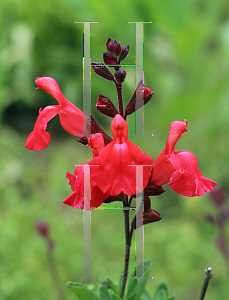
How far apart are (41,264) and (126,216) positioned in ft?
3.06

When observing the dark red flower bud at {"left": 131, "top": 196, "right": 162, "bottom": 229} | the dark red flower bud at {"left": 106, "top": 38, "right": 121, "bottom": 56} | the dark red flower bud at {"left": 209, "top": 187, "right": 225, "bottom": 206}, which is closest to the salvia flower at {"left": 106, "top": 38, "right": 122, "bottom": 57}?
the dark red flower bud at {"left": 106, "top": 38, "right": 121, "bottom": 56}

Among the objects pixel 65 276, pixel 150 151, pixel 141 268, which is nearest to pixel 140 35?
pixel 141 268

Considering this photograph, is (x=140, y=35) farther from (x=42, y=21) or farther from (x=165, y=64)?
(x=42, y=21)

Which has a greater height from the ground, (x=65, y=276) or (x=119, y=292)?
(x=119, y=292)

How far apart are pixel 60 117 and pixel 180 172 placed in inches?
8.6

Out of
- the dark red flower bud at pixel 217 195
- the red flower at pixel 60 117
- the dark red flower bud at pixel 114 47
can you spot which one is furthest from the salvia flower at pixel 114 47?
the dark red flower bud at pixel 217 195

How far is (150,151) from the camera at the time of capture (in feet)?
6.63

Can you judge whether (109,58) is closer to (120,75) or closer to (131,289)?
(120,75)

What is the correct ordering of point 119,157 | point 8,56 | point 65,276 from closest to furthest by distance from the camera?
point 119,157 → point 65,276 → point 8,56

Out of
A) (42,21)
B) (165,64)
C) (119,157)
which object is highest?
(42,21)

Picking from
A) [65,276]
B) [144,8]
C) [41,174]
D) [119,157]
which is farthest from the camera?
[41,174]

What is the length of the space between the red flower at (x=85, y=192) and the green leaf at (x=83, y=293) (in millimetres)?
178

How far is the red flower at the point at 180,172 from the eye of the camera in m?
0.43

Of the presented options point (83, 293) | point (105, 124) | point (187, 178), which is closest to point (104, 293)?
point (83, 293)
